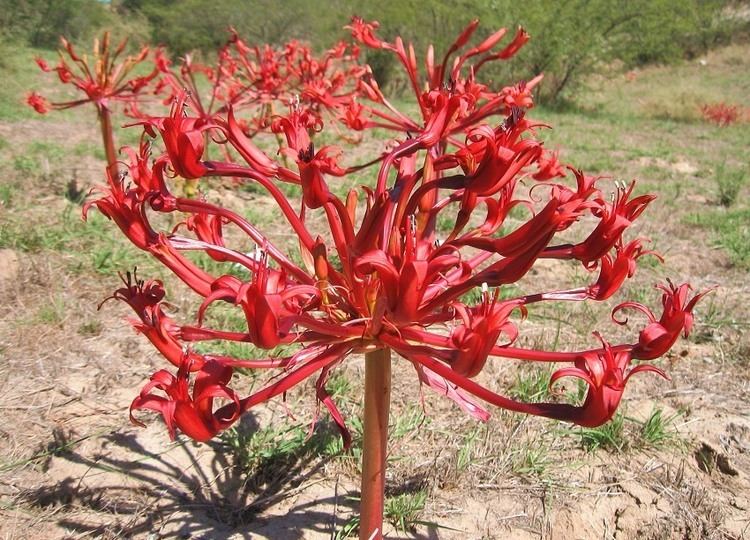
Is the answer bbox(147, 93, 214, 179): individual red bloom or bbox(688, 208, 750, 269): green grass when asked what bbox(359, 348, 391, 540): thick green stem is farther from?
bbox(688, 208, 750, 269): green grass

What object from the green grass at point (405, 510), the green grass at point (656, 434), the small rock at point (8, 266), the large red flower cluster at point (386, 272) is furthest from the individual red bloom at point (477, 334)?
the small rock at point (8, 266)

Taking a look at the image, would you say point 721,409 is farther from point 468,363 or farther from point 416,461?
point 468,363

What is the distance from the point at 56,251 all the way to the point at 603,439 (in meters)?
3.33

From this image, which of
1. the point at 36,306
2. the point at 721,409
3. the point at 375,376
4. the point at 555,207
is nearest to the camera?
the point at 555,207

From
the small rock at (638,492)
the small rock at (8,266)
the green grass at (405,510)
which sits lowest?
the small rock at (638,492)

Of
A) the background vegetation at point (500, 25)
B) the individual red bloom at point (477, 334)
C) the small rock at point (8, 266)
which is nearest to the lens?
the individual red bloom at point (477, 334)

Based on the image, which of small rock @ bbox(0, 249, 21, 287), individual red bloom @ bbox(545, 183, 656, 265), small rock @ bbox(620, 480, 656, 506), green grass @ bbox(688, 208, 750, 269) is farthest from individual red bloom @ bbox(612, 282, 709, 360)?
green grass @ bbox(688, 208, 750, 269)

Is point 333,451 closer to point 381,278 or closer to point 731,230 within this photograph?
point 381,278

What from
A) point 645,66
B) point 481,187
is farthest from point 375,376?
point 645,66

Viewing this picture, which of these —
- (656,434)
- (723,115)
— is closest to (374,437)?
(656,434)

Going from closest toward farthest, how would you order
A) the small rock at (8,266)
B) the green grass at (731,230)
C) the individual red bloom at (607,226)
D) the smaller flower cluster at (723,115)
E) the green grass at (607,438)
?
1. the individual red bloom at (607,226)
2. the green grass at (607,438)
3. the small rock at (8,266)
4. the green grass at (731,230)
5. the smaller flower cluster at (723,115)

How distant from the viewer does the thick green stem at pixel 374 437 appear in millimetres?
→ 1320

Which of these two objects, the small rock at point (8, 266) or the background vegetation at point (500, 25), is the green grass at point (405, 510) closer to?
the small rock at point (8, 266)

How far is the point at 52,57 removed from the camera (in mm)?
18109
